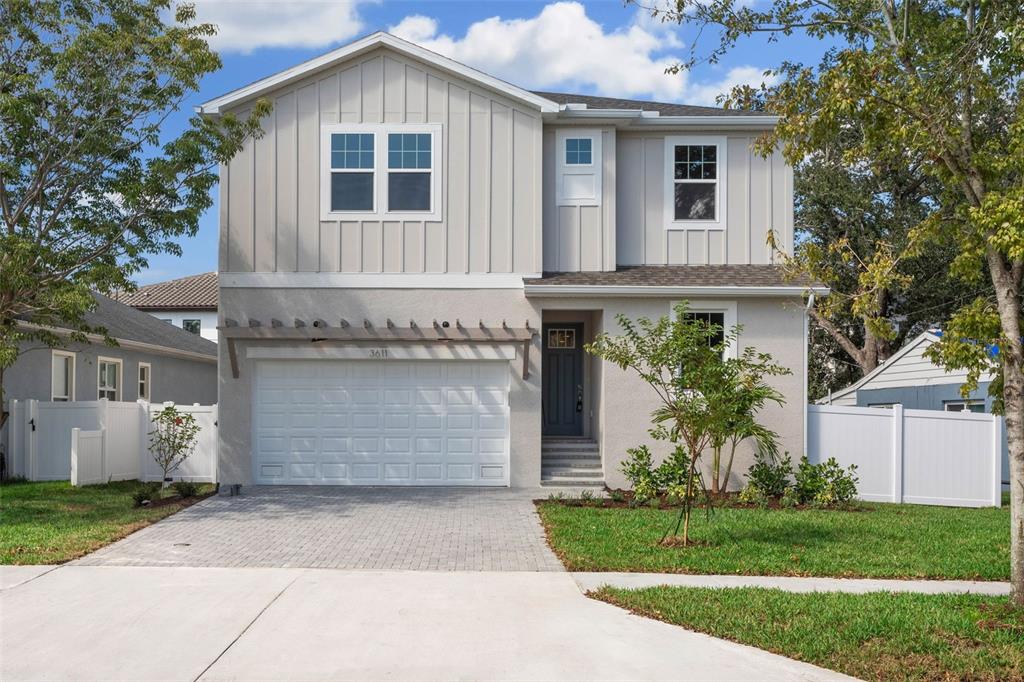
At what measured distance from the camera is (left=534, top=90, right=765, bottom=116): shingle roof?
17875mm

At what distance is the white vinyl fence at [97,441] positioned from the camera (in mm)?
17016

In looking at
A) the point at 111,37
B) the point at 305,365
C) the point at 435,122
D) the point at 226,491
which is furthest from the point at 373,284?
the point at 111,37

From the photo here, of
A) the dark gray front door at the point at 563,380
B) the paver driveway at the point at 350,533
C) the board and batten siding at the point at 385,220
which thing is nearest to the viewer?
the paver driveway at the point at 350,533

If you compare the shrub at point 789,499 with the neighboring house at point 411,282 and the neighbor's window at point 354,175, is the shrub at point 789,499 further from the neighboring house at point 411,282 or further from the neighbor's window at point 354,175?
the neighbor's window at point 354,175

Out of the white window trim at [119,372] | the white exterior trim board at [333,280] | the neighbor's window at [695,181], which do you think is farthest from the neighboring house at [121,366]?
the neighbor's window at [695,181]

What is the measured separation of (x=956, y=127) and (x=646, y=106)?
10.9 meters

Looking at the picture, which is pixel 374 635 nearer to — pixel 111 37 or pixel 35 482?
pixel 111 37

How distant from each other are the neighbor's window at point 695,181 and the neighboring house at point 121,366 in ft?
36.3

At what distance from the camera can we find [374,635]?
723 cm

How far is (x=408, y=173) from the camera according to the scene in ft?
54.9

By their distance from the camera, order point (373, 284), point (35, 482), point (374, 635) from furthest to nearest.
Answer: point (35, 482) < point (373, 284) < point (374, 635)

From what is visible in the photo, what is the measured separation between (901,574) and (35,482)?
1545 centimetres

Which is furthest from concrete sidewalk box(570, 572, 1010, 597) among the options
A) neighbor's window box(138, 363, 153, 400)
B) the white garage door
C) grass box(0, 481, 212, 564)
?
neighbor's window box(138, 363, 153, 400)

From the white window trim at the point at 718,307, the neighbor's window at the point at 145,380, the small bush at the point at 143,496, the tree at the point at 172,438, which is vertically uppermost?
the white window trim at the point at 718,307
